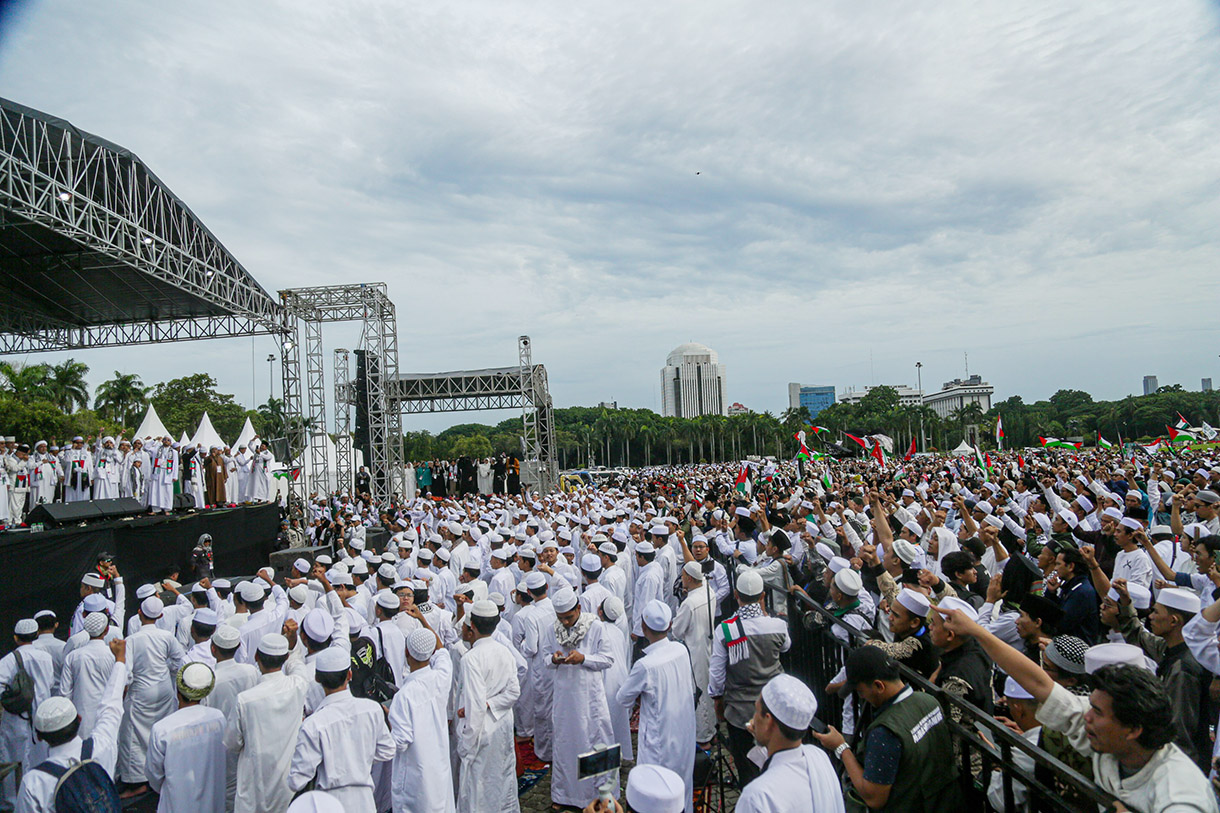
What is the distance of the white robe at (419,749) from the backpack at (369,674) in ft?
1.65

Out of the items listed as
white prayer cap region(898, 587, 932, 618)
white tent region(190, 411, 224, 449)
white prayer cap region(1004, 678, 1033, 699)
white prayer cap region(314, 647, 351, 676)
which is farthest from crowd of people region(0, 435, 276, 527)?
white prayer cap region(1004, 678, 1033, 699)

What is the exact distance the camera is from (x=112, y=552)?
12.0m

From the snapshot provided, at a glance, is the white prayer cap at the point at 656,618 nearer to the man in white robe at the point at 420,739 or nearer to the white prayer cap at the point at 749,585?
the white prayer cap at the point at 749,585

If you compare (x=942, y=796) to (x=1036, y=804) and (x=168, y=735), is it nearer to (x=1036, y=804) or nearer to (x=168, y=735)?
(x=1036, y=804)

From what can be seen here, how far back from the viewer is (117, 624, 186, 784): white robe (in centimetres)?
581

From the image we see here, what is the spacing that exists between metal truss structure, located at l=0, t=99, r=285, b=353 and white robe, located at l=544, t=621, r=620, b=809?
41.5ft

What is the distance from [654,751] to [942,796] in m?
2.18

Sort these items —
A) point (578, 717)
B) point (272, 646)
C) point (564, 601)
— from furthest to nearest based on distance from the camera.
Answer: point (578, 717), point (564, 601), point (272, 646)

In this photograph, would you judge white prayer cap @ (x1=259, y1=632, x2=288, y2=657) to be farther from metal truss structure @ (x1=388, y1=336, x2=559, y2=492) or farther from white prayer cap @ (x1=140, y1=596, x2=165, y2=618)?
metal truss structure @ (x1=388, y1=336, x2=559, y2=492)

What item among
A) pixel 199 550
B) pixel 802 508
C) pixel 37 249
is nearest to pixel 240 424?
pixel 37 249

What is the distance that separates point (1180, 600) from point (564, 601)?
3.88m

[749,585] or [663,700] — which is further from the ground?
[749,585]

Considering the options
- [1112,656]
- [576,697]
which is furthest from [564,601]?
[1112,656]

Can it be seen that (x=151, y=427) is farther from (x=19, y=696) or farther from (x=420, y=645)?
(x=420, y=645)
